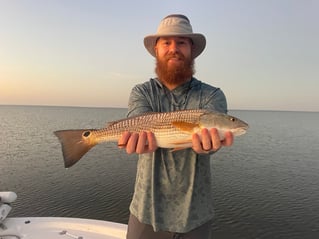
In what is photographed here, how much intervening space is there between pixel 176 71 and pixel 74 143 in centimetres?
180

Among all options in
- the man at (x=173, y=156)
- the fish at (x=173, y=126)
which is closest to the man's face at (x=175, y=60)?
the man at (x=173, y=156)

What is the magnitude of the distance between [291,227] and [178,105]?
1714 cm

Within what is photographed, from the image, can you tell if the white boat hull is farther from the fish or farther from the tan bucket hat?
the tan bucket hat

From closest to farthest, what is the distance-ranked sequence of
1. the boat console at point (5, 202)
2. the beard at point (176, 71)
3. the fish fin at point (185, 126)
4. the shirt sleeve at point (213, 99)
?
1. the fish fin at point (185, 126)
2. the shirt sleeve at point (213, 99)
3. the beard at point (176, 71)
4. the boat console at point (5, 202)

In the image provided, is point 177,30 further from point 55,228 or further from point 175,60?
point 55,228

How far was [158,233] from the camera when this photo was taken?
3656 millimetres

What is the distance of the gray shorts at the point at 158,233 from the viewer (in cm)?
363

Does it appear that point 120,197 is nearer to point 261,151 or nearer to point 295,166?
point 295,166

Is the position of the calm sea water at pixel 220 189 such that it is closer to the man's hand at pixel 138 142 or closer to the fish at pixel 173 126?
the fish at pixel 173 126

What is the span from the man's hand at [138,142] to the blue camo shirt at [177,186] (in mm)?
292

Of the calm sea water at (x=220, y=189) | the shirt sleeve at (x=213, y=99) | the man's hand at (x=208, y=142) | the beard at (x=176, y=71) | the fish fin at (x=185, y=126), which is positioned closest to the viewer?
the man's hand at (x=208, y=142)

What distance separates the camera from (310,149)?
40.9 metres

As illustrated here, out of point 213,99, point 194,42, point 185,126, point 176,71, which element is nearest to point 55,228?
Result: point 185,126

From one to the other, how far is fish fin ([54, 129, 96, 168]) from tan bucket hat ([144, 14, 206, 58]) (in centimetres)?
175
